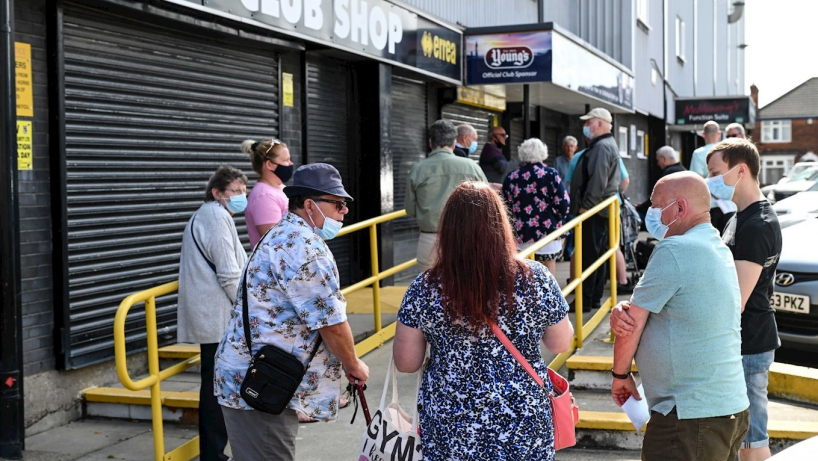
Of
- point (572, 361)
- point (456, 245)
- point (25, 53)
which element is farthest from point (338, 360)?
point (25, 53)

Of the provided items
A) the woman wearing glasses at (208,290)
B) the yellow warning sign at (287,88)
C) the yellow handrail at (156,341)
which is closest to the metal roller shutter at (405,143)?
the yellow warning sign at (287,88)

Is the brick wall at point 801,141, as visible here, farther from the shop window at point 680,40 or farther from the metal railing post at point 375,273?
the metal railing post at point 375,273

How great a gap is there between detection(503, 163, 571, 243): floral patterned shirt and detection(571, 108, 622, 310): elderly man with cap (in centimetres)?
35

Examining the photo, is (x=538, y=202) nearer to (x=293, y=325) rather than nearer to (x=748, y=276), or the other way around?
(x=748, y=276)

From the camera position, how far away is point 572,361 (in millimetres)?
6379

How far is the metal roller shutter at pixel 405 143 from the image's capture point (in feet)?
36.5

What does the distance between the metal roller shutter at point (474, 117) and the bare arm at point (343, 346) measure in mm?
8981

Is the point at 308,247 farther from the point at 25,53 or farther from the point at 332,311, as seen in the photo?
the point at 25,53

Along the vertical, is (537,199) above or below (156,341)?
above

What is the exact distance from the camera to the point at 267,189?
18.8ft

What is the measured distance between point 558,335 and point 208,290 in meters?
2.52

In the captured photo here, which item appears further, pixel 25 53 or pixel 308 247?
pixel 25 53

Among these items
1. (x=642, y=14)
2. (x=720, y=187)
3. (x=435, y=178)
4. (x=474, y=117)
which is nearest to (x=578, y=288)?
(x=435, y=178)

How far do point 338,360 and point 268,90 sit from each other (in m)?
5.33
